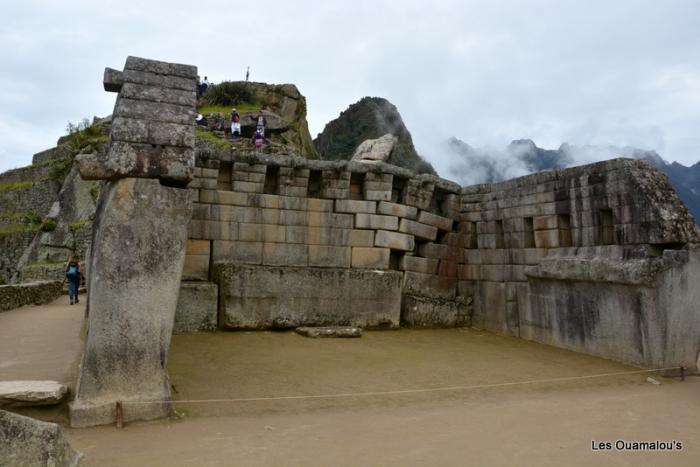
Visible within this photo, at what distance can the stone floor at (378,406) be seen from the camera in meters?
4.32

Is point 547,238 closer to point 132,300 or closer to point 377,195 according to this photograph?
point 377,195

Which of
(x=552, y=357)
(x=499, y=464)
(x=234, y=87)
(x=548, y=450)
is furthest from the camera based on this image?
(x=234, y=87)

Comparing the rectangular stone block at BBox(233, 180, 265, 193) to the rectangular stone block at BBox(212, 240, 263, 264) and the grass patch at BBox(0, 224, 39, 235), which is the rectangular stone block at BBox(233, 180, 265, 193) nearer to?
the rectangular stone block at BBox(212, 240, 263, 264)

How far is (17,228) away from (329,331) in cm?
3216

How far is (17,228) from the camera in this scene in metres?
34.2

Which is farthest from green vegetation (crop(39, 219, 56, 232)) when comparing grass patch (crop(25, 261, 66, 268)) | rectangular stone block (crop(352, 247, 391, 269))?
rectangular stone block (crop(352, 247, 391, 269))

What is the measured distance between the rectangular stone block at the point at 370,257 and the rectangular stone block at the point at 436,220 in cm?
112

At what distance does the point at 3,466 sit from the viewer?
3201mm

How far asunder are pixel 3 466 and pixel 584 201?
863 cm

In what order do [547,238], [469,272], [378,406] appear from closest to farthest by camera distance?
[378,406] < [547,238] < [469,272]

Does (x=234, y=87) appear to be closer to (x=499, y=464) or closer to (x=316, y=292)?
(x=316, y=292)

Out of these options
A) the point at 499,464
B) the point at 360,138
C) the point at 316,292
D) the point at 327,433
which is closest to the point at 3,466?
the point at 327,433

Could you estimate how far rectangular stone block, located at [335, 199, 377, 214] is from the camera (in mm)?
10625

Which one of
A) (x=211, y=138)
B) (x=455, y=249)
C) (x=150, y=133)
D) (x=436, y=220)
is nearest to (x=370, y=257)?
(x=436, y=220)
